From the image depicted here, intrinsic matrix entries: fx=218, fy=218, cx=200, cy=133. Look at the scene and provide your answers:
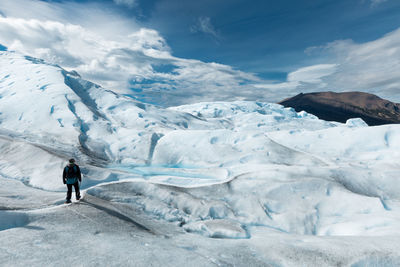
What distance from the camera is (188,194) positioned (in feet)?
32.6

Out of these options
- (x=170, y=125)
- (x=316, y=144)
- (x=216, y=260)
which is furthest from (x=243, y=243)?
(x=170, y=125)

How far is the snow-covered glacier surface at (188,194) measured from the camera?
4910 millimetres

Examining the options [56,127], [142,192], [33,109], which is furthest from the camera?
[33,109]

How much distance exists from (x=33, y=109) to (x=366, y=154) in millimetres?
31122

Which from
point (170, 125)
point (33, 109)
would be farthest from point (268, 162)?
point (33, 109)

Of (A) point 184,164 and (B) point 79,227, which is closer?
(B) point 79,227

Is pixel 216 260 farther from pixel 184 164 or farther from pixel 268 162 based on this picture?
pixel 184 164

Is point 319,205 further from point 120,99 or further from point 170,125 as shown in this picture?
point 120,99

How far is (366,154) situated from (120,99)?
29.4 m

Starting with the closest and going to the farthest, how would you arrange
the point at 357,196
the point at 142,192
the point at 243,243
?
1. the point at 243,243
2. the point at 142,192
3. the point at 357,196

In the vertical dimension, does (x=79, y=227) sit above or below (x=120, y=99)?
below

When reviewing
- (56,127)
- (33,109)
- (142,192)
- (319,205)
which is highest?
(33,109)

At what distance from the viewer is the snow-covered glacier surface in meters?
4.91

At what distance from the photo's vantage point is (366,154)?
677 inches
